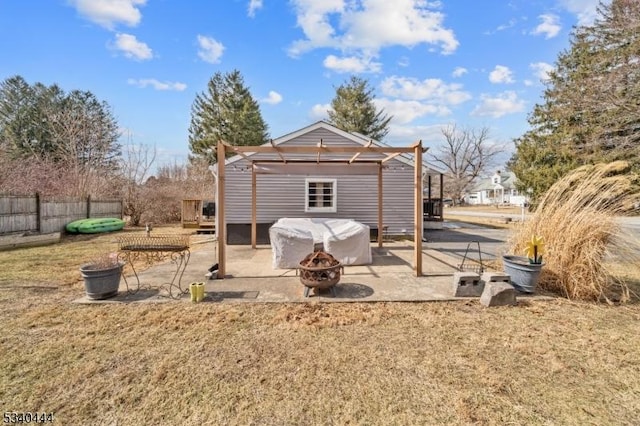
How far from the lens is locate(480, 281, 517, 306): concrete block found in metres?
4.11

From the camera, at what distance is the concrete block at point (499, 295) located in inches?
162

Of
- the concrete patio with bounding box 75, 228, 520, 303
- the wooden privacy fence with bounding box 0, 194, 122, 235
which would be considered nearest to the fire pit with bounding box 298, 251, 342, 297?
the concrete patio with bounding box 75, 228, 520, 303

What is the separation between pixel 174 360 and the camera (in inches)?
107

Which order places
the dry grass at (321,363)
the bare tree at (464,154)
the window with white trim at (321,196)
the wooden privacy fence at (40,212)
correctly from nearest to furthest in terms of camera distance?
the dry grass at (321,363) < the wooden privacy fence at (40,212) < the window with white trim at (321,196) < the bare tree at (464,154)

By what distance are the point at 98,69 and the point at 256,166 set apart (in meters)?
7.36

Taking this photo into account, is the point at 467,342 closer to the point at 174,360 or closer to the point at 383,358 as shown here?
the point at 383,358

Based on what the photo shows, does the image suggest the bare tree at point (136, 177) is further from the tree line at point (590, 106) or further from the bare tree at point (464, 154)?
the bare tree at point (464, 154)

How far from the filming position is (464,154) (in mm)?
37000

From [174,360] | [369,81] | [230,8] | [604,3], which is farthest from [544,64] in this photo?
[174,360]

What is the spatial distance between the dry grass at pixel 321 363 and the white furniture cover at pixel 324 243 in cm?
200

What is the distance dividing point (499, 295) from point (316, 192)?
6.59m

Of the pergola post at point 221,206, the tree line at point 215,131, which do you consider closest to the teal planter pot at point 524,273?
the pergola post at point 221,206

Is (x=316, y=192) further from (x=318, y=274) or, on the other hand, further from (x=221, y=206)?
(x=318, y=274)

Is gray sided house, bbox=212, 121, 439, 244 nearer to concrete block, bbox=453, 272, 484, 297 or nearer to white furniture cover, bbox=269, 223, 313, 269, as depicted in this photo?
white furniture cover, bbox=269, 223, 313, 269
